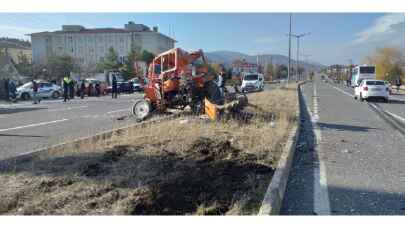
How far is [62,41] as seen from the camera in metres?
96.1

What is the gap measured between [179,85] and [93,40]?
90.8 m

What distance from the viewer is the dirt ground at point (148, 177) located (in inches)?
164

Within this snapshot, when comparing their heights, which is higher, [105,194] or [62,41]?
[62,41]

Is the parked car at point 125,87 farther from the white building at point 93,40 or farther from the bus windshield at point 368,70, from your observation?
the white building at point 93,40

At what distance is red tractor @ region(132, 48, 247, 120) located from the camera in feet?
41.9

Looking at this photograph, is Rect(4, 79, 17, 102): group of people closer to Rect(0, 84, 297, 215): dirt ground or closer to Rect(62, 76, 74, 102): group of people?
Rect(62, 76, 74, 102): group of people

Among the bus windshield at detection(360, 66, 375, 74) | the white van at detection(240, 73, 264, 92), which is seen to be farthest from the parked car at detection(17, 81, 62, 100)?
the bus windshield at detection(360, 66, 375, 74)

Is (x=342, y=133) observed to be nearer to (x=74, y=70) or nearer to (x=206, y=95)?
(x=206, y=95)

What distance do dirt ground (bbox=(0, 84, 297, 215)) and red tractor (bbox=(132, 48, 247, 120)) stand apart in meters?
4.94

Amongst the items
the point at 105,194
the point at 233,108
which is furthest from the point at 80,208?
the point at 233,108

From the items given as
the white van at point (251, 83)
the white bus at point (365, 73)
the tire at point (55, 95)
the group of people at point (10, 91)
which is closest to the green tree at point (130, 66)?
the white van at point (251, 83)

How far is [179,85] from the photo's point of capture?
12.8 meters
